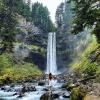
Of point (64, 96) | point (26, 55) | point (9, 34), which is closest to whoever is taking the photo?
point (64, 96)

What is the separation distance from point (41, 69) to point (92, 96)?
61.8 meters

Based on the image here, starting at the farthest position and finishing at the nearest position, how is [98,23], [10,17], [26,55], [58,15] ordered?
[58,15] < [26,55] < [10,17] < [98,23]

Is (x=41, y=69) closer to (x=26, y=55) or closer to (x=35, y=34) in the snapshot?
(x=26, y=55)

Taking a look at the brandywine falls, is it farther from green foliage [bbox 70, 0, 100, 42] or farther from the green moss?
green foliage [bbox 70, 0, 100, 42]

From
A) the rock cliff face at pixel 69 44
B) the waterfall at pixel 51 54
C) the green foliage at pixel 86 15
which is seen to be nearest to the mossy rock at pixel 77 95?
the green foliage at pixel 86 15

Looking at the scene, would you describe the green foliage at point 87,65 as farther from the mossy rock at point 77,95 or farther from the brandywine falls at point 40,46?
the mossy rock at point 77,95

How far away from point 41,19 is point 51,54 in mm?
20873

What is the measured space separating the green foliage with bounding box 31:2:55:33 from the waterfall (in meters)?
7.21

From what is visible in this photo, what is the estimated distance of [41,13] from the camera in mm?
102000

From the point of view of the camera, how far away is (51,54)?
83.7m

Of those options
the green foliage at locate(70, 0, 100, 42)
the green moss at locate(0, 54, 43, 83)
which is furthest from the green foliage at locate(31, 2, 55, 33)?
the green foliage at locate(70, 0, 100, 42)

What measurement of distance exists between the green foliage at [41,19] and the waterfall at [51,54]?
721 centimetres

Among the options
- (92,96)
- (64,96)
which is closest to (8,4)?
(64,96)

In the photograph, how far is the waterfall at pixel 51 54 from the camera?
263ft
